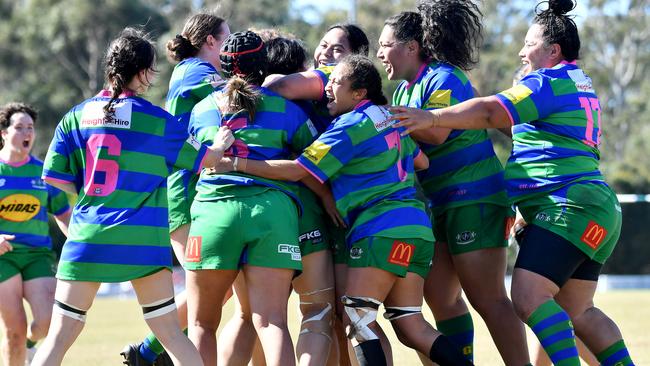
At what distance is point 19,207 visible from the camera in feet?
26.3

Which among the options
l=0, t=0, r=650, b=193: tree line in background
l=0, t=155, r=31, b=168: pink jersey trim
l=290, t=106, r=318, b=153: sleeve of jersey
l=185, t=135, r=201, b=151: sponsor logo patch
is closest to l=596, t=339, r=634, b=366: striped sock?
l=290, t=106, r=318, b=153: sleeve of jersey

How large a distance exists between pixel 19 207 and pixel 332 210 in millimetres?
3486

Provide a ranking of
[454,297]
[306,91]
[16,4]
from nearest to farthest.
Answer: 1. [306,91]
2. [454,297]
3. [16,4]

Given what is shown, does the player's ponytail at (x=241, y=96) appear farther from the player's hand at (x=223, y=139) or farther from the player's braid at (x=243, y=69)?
the player's hand at (x=223, y=139)

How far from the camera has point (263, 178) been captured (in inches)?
214

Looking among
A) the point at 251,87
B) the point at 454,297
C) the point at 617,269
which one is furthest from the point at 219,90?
the point at 617,269

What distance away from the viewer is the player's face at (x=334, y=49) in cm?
628

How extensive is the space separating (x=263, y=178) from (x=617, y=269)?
19883mm

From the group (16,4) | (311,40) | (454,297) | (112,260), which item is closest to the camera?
(112,260)

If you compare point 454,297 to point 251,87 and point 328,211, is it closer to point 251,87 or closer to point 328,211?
point 328,211

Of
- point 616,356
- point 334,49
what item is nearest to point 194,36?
point 334,49

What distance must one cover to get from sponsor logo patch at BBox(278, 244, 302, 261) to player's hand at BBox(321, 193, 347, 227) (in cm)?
41

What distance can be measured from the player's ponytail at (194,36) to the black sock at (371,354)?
2387 mm

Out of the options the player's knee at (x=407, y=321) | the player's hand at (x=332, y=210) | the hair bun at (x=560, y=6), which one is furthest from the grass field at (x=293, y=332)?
the hair bun at (x=560, y=6)
